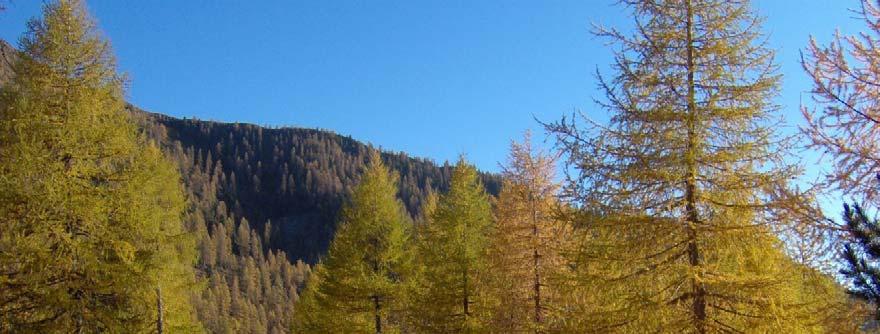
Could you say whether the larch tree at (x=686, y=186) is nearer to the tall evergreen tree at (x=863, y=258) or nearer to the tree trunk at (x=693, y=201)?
the tree trunk at (x=693, y=201)

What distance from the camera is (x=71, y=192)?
10.5 metres

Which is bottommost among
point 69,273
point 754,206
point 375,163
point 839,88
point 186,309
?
point 186,309

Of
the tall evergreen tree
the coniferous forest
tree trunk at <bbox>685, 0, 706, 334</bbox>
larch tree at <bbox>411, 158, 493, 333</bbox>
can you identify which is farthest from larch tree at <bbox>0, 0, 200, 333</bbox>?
the tall evergreen tree

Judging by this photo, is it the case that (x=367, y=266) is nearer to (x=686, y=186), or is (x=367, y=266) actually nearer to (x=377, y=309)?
(x=377, y=309)

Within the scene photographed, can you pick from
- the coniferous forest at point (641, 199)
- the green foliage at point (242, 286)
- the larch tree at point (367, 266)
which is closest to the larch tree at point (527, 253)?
the coniferous forest at point (641, 199)

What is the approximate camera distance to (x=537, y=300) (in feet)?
50.8

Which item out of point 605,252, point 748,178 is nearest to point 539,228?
point 605,252

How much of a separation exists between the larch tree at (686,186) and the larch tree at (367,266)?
11.0 metres

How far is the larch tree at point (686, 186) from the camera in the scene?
8508 millimetres

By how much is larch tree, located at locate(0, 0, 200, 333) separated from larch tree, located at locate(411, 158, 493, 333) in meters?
8.02

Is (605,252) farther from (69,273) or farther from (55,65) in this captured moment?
(55,65)

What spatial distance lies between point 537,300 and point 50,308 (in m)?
10.4

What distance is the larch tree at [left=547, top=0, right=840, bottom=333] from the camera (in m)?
8.51

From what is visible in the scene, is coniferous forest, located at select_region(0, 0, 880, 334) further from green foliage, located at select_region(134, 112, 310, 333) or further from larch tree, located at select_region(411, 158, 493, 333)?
green foliage, located at select_region(134, 112, 310, 333)
